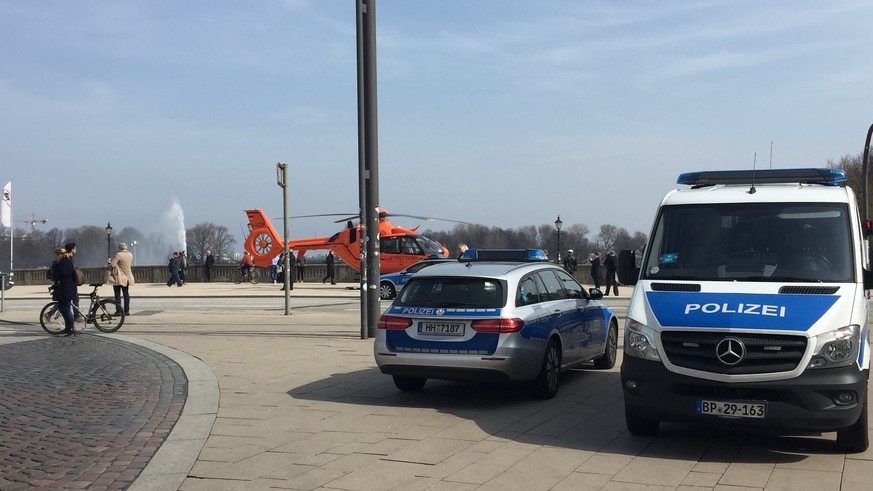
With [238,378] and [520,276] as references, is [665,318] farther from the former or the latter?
[238,378]

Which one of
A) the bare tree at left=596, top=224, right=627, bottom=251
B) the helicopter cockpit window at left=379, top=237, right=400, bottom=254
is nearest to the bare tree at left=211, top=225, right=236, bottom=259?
the bare tree at left=596, top=224, right=627, bottom=251

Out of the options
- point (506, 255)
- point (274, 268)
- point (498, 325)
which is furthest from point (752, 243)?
point (274, 268)

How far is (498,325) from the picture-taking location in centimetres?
912

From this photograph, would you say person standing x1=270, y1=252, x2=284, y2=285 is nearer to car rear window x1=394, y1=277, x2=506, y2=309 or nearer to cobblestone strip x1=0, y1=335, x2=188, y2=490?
cobblestone strip x1=0, y1=335, x2=188, y2=490

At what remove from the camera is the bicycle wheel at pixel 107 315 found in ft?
61.0

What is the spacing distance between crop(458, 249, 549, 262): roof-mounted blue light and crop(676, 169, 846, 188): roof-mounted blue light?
283 centimetres

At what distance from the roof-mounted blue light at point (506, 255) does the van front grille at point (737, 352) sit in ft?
14.8

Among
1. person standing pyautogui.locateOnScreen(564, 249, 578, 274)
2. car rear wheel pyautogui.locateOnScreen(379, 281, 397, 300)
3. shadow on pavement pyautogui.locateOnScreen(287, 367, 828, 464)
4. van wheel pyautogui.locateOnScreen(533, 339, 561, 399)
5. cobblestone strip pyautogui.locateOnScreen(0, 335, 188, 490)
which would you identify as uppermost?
person standing pyautogui.locateOnScreen(564, 249, 578, 274)

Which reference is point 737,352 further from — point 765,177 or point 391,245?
point 391,245

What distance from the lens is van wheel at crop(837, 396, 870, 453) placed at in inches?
269

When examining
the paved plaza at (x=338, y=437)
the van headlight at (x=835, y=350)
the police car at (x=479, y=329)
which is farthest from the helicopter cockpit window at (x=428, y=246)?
the van headlight at (x=835, y=350)

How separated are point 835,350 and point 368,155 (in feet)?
33.7

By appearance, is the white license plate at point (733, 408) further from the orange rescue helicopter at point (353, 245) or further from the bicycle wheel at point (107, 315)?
the orange rescue helicopter at point (353, 245)

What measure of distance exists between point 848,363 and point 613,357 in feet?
19.0
